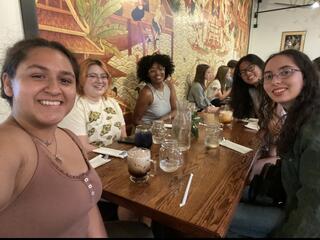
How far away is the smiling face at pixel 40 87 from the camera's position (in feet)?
2.48

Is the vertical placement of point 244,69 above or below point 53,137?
above

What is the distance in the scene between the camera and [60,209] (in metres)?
0.71

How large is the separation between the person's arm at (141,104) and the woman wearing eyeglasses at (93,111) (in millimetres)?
551

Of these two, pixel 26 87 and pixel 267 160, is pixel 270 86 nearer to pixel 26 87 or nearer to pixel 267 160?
pixel 267 160

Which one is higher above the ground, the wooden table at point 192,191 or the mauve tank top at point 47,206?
the mauve tank top at point 47,206

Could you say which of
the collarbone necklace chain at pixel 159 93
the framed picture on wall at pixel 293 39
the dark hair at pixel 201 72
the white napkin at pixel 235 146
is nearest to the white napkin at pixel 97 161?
the white napkin at pixel 235 146

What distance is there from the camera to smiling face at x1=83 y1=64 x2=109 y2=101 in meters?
1.73

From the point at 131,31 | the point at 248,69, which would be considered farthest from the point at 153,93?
the point at 248,69

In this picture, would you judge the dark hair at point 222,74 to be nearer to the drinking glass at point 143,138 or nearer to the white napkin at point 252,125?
the white napkin at point 252,125

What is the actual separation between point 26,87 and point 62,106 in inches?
5.1

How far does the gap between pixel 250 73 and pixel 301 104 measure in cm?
134

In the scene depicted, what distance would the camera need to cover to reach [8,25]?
51.6 inches

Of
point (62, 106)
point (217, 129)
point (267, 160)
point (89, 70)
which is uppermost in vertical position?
point (89, 70)

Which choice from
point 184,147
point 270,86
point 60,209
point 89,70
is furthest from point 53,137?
point 270,86
